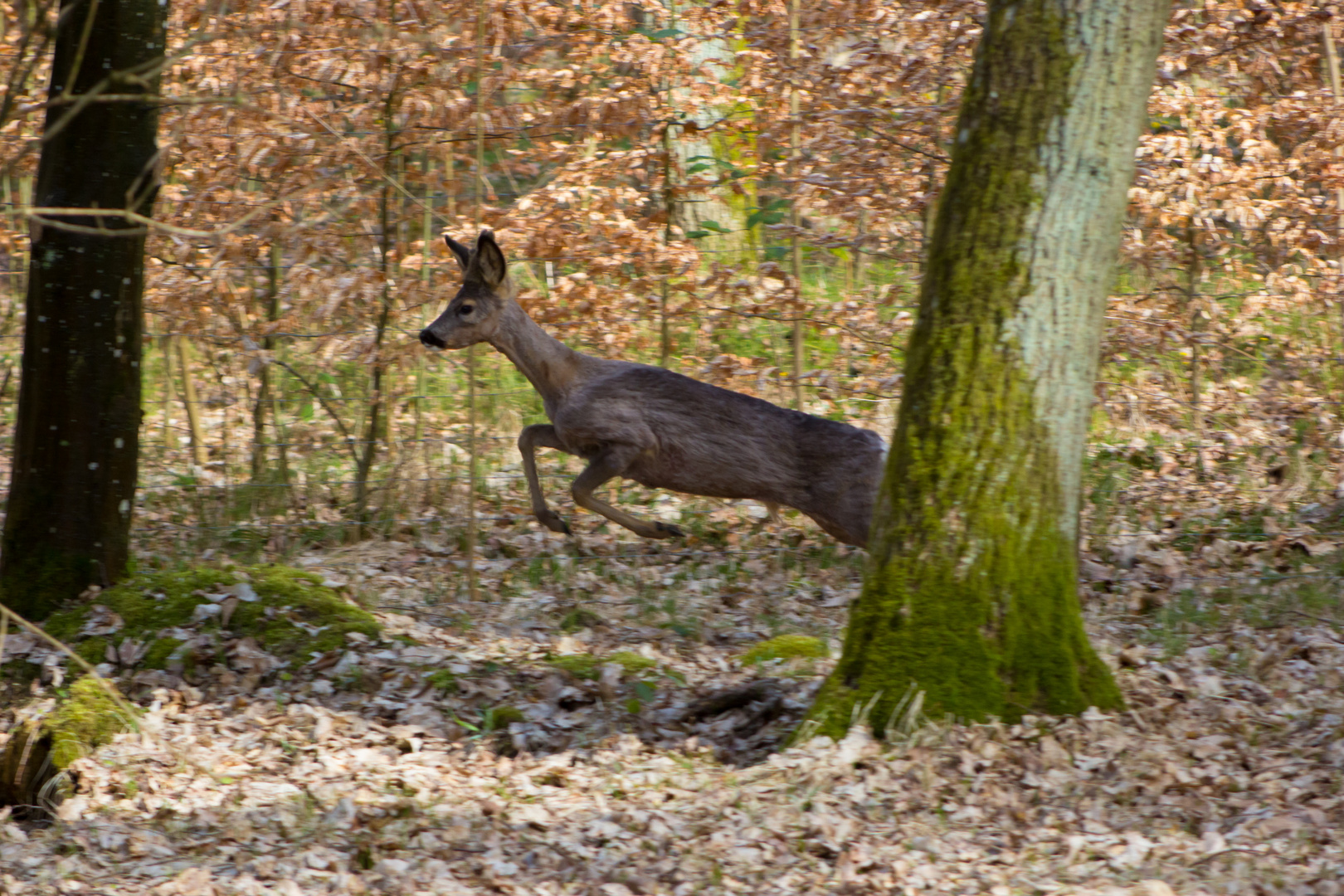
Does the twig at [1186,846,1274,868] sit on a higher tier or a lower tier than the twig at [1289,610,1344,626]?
lower

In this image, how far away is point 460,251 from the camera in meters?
9.45

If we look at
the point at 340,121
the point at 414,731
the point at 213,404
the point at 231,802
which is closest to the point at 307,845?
the point at 231,802

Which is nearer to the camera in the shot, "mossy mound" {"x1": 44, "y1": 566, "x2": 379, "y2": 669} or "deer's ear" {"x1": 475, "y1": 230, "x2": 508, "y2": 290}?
"mossy mound" {"x1": 44, "y1": 566, "x2": 379, "y2": 669}

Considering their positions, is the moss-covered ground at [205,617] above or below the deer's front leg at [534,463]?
below

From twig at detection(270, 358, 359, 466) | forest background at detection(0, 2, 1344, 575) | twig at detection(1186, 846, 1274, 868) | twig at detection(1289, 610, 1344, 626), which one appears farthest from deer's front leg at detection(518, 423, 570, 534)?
twig at detection(1186, 846, 1274, 868)

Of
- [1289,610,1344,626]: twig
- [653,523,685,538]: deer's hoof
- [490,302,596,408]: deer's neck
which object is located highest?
[490,302,596,408]: deer's neck

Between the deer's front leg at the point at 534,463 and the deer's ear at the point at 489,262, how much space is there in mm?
1126

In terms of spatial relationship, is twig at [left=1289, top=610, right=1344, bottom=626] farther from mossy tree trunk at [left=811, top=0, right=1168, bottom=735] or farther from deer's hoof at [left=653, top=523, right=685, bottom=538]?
deer's hoof at [left=653, top=523, right=685, bottom=538]

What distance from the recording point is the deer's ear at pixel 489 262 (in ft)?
29.7

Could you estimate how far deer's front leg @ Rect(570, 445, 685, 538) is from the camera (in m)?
9.45

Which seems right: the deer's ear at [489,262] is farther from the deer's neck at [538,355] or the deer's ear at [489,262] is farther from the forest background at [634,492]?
the forest background at [634,492]

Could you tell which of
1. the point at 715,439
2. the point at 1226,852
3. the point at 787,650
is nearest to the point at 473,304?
the point at 715,439

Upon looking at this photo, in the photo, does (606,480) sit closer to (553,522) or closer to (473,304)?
(553,522)

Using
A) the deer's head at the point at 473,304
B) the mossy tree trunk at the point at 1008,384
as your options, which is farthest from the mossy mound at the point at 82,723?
the deer's head at the point at 473,304
